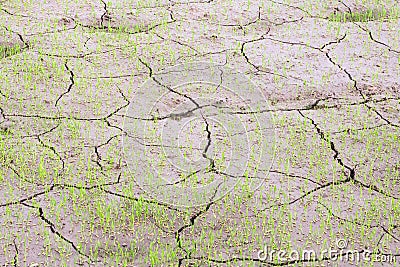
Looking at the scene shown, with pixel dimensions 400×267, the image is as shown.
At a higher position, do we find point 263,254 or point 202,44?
point 202,44

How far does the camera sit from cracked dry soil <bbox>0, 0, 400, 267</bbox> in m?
2.91

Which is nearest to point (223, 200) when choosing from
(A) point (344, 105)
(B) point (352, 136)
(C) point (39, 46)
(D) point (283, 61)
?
(B) point (352, 136)

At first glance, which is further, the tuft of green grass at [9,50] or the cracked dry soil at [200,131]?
the tuft of green grass at [9,50]

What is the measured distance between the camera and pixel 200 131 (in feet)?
12.4

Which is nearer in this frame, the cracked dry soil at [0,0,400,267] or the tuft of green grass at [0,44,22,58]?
the cracked dry soil at [0,0,400,267]

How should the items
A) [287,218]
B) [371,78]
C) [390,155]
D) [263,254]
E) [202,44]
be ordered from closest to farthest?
[263,254]
[287,218]
[390,155]
[371,78]
[202,44]

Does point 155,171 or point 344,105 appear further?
point 344,105

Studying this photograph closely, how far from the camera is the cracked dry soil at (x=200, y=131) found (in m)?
2.91

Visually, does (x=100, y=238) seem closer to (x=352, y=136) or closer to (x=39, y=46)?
(x=352, y=136)

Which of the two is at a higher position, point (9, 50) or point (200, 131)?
point (9, 50)

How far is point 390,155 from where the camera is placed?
3.60 meters

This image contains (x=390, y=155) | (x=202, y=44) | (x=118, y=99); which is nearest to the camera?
(x=390, y=155)

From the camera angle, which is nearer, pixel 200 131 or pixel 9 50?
pixel 200 131

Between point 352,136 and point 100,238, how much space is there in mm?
1687
